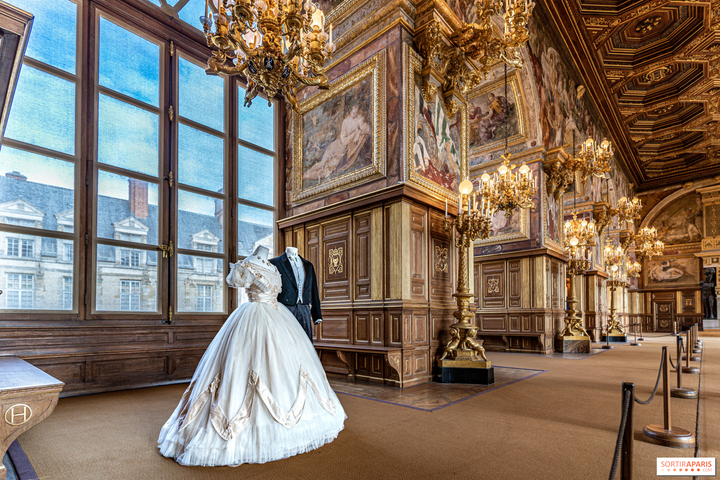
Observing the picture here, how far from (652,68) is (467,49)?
480 inches

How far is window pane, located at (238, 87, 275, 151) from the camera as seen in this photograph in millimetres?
8883

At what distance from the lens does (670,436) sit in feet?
12.2

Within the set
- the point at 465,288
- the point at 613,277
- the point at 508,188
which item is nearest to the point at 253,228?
the point at 465,288

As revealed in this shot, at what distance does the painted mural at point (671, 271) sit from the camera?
2461 cm

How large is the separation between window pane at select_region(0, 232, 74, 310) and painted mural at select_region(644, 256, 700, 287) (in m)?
29.9

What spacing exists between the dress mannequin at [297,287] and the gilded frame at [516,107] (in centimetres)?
878

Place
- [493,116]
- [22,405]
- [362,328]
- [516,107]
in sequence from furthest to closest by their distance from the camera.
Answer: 1. [493,116]
2. [516,107]
3. [362,328]
4. [22,405]

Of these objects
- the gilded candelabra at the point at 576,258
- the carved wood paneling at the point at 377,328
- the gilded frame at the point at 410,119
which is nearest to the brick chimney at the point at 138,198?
the carved wood paneling at the point at 377,328

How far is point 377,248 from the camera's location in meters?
6.99

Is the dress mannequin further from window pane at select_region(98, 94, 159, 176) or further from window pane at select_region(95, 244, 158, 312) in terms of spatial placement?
window pane at select_region(98, 94, 159, 176)

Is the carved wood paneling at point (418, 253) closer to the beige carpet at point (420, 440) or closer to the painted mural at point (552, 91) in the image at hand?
the beige carpet at point (420, 440)

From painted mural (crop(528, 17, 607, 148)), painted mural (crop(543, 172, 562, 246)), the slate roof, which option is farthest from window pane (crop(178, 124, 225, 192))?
painted mural (crop(543, 172, 562, 246))

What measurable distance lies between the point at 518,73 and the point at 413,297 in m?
7.48

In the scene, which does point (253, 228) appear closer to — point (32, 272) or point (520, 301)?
point (32, 272)
